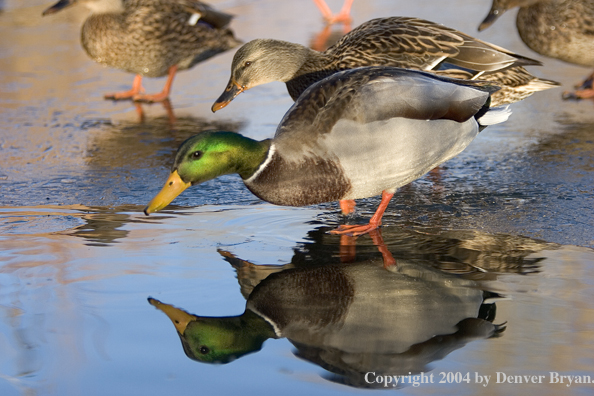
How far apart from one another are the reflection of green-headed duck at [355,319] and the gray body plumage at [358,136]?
45cm

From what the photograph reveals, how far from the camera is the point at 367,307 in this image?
2.96m

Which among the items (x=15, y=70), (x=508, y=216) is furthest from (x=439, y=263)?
(x=15, y=70)

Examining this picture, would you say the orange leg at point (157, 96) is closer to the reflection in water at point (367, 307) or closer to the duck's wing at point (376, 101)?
the duck's wing at point (376, 101)

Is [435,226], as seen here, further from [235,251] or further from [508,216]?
[235,251]

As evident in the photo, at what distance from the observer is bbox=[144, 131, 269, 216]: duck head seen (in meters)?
3.42

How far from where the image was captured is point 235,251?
359cm

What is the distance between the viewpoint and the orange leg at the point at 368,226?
3.81 m

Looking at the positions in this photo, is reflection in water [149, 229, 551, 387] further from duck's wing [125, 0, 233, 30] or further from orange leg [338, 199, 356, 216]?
duck's wing [125, 0, 233, 30]

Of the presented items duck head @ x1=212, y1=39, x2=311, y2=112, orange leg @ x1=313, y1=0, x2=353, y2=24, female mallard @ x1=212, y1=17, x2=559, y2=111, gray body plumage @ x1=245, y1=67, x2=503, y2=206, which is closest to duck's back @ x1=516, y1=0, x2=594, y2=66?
female mallard @ x1=212, y1=17, x2=559, y2=111

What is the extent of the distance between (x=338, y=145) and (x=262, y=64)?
1.56m

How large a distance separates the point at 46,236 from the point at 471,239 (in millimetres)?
2013

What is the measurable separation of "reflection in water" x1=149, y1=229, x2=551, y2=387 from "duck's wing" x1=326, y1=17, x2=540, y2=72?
1.48m

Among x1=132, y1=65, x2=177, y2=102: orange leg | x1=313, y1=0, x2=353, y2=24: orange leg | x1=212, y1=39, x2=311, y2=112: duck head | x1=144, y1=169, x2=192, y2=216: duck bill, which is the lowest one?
x1=132, y1=65, x2=177, y2=102: orange leg

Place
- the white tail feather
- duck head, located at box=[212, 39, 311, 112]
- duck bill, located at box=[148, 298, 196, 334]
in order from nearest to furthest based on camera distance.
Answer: duck bill, located at box=[148, 298, 196, 334]
the white tail feather
duck head, located at box=[212, 39, 311, 112]
